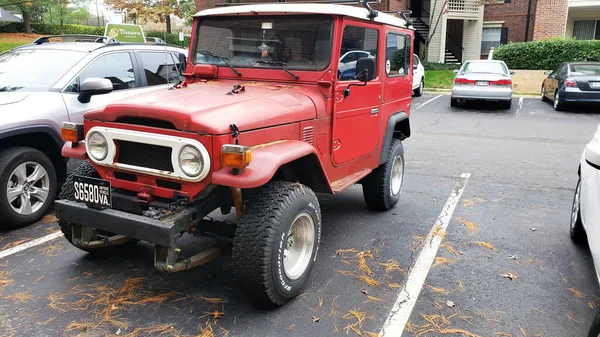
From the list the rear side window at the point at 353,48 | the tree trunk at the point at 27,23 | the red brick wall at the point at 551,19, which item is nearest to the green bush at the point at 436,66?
the red brick wall at the point at 551,19

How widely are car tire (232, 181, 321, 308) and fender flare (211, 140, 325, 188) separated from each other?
0.79 feet

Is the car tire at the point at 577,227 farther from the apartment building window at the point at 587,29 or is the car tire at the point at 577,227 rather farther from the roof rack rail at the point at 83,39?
the apartment building window at the point at 587,29

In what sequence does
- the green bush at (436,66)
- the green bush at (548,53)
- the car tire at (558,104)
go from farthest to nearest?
1. the green bush at (436,66)
2. the green bush at (548,53)
3. the car tire at (558,104)

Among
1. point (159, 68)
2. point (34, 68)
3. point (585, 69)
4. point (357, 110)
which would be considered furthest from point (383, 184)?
point (585, 69)

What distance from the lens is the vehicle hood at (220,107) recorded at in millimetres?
3193

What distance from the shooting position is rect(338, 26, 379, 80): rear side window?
4.35m

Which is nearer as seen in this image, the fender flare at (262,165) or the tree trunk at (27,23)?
the fender flare at (262,165)

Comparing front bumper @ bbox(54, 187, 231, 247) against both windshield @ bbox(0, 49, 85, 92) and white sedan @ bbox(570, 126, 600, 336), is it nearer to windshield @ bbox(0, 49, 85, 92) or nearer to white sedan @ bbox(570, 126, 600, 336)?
white sedan @ bbox(570, 126, 600, 336)

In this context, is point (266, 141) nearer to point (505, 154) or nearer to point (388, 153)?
point (388, 153)

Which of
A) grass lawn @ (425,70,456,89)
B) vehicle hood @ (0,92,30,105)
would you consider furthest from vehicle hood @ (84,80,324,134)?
grass lawn @ (425,70,456,89)

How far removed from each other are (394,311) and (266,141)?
1540 mm

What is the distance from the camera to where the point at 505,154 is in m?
9.12

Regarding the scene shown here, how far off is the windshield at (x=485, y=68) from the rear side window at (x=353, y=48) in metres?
11.3

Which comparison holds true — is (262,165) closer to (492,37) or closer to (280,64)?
(280,64)
